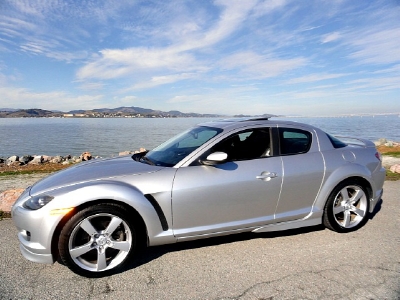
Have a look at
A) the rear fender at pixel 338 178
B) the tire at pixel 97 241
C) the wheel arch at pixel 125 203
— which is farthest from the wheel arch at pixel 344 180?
the tire at pixel 97 241

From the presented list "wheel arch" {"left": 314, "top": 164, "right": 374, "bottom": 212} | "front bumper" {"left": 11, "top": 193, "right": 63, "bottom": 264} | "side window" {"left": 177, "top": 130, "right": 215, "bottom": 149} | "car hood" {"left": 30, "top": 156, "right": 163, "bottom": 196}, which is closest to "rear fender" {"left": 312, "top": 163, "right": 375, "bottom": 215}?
"wheel arch" {"left": 314, "top": 164, "right": 374, "bottom": 212}

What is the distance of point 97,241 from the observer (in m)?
2.77

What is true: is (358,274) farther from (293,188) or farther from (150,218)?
(150,218)

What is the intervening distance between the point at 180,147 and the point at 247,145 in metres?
0.88

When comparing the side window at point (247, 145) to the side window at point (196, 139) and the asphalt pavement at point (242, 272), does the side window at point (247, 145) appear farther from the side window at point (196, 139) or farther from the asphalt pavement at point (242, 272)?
the asphalt pavement at point (242, 272)

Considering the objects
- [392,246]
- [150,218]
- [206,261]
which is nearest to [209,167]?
[150,218]

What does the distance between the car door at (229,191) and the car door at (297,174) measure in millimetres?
123

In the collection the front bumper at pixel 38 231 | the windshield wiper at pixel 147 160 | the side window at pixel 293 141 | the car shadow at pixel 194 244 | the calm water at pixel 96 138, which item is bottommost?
the calm water at pixel 96 138

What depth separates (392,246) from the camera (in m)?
3.34

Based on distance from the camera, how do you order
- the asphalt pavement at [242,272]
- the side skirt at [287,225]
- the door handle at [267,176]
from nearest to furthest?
Result: the asphalt pavement at [242,272] → the door handle at [267,176] → the side skirt at [287,225]

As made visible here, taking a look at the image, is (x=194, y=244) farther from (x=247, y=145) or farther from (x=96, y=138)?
(x=96, y=138)

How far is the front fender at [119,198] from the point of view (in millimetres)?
2668

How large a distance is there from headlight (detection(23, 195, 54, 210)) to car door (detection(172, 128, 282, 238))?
49.2 inches

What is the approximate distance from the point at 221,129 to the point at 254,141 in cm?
46
